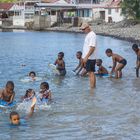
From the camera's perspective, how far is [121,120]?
10.5 meters

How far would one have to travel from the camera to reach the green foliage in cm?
6353

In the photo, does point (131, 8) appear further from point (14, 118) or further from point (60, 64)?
point (14, 118)

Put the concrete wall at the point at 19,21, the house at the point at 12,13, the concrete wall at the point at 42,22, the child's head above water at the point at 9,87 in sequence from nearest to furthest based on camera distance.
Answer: the child's head above water at the point at 9,87, the concrete wall at the point at 42,22, the concrete wall at the point at 19,21, the house at the point at 12,13

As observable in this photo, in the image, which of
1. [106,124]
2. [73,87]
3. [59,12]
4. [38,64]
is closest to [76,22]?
[59,12]

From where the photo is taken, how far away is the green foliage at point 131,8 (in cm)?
6353

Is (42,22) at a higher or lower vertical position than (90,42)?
lower

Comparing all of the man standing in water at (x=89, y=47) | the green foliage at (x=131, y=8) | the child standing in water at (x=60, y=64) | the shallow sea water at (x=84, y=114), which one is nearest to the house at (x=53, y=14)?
the green foliage at (x=131, y=8)

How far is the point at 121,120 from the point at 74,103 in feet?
7.32

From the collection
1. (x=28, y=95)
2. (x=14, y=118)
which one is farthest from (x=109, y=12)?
(x=14, y=118)

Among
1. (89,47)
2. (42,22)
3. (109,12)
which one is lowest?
(42,22)

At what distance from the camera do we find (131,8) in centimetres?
6381

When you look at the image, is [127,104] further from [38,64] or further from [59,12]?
[59,12]

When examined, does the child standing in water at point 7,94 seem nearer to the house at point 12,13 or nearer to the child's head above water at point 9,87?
the child's head above water at point 9,87

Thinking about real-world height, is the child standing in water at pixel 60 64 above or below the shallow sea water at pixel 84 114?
above
